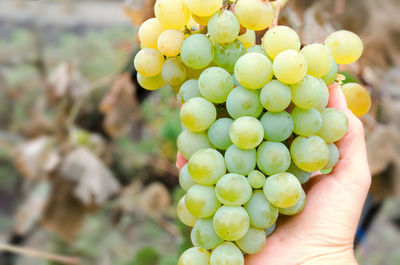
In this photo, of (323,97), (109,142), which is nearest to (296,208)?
(323,97)

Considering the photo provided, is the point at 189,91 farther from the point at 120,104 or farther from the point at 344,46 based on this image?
the point at 120,104

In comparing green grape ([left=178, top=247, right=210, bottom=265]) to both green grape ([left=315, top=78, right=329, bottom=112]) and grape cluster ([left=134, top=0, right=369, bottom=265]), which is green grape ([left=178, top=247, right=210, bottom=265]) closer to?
grape cluster ([left=134, top=0, right=369, bottom=265])

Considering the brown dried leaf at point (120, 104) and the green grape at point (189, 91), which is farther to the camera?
the brown dried leaf at point (120, 104)

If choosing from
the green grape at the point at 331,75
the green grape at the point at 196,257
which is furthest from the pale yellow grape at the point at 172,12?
the green grape at the point at 196,257

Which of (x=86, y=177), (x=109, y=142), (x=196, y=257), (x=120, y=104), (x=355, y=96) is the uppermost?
(x=355, y=96)

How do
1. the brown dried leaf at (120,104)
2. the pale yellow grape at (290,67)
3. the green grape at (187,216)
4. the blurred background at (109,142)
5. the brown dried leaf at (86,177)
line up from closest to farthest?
the pale yellow grape at (290,67), the green grape at (187,216), the blurred background at (109,142), the brown dried leaf at (120,104), the brown dried leaf at (86,177)

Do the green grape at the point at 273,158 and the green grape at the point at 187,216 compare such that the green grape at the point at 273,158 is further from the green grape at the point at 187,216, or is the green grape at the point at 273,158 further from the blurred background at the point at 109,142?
the blurred background at the point at 109,142

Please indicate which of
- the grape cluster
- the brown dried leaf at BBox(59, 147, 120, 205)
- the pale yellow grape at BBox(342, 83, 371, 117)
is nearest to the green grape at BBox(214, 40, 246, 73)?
the grape cluster
